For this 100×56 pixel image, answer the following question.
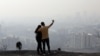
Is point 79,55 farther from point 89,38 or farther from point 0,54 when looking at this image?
point 89,38

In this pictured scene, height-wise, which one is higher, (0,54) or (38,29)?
(38,29)

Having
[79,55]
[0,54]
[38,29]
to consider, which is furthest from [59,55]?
[0,54]

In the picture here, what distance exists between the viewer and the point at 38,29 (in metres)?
14.5

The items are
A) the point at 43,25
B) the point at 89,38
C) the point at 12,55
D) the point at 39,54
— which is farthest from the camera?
the point at 89,38

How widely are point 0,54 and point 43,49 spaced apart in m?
3.42

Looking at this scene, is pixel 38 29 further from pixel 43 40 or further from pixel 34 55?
pixel 34 55

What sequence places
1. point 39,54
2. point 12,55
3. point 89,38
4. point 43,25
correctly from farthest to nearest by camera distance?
point 89,38, point 12,55, point 39,54, point 43,25

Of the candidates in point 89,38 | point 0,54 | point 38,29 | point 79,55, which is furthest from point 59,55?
point 89,38

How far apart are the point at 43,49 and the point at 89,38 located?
16116cm

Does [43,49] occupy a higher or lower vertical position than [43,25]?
lower

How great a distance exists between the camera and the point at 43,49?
15125mm

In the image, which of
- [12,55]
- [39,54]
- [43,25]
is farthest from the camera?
[12,55]

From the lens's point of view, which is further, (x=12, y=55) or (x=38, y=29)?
(x=12, y=55)

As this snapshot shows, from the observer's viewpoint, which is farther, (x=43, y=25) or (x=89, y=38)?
(x=89, y=38)
